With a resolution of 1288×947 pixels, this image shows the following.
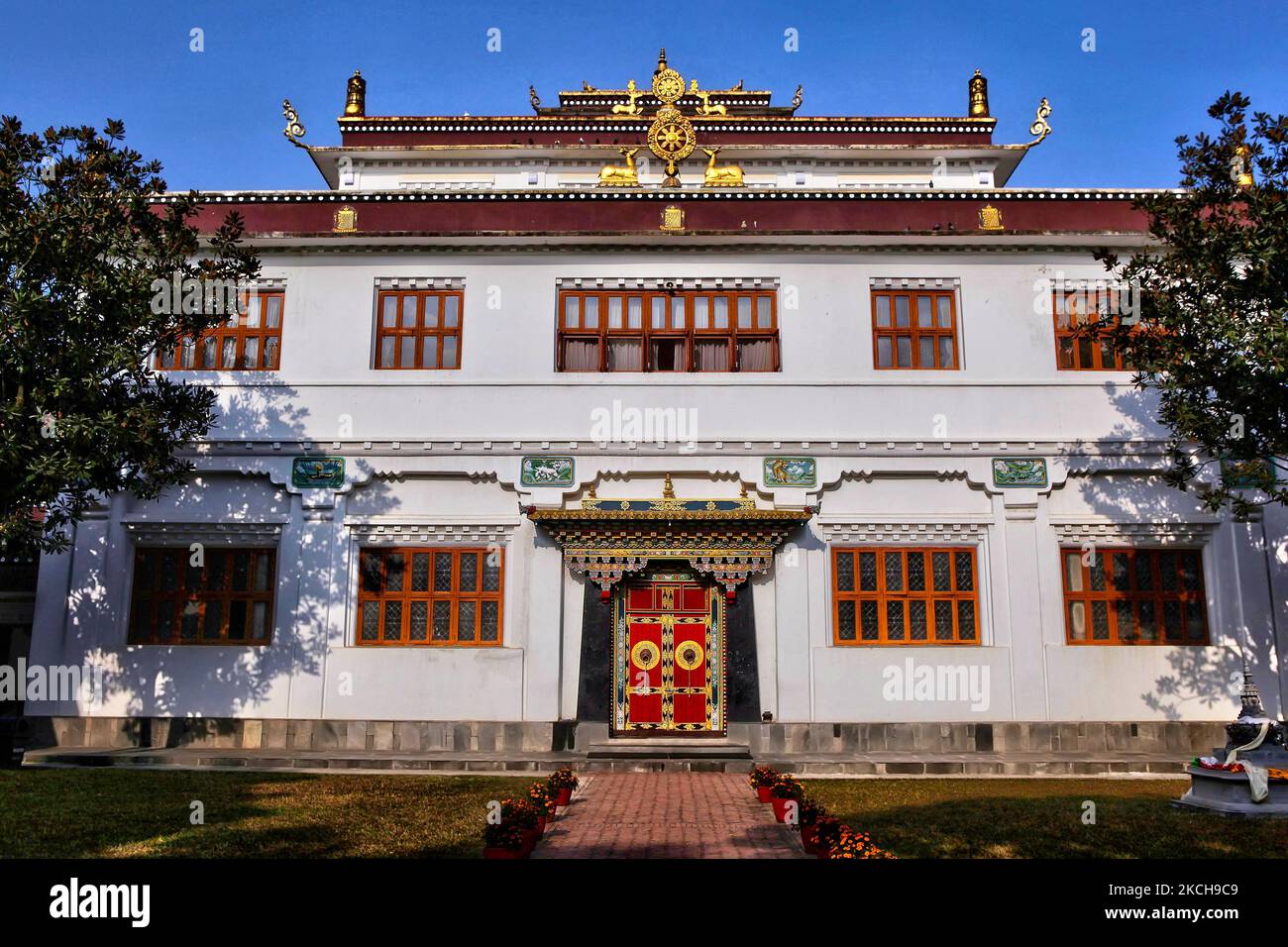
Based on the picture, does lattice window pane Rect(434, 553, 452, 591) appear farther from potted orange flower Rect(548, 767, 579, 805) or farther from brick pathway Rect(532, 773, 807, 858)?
potted orange flower Rect(548, 767, 579, 805)

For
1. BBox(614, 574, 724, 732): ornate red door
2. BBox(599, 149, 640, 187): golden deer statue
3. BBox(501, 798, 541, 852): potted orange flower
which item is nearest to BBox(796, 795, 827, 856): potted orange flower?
BBox(501, 798, 541, 852): potted orange flower

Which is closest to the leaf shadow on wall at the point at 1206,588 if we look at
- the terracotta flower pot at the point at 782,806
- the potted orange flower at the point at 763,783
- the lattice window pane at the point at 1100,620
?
the lattice window pane at the point at 1100,620

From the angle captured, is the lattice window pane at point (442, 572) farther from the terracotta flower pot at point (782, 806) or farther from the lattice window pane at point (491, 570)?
the terracotta flower pot at point (782, 806)

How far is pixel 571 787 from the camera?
1202cm

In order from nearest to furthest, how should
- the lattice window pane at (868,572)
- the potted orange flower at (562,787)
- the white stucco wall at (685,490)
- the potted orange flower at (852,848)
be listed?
the potted orange flower at (852,848) → the potted orange flower at (562,787) → the white stucco wall at (685,490) → the lattice window pane at (868,572)

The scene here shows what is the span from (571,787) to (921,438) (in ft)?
27.0

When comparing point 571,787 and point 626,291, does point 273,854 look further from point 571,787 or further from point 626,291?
point 626,291

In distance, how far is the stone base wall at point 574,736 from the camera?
15.5 m

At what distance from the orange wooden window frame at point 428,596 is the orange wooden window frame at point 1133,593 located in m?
9.16

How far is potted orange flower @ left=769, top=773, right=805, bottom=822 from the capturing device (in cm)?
1005

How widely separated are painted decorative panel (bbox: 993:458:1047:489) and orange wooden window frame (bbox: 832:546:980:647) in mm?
1223

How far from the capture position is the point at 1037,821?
33.9ft

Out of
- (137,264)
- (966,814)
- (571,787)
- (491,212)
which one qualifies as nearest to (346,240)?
(491,212)

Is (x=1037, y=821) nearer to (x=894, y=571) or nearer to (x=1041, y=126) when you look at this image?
(x=894, y=571)
